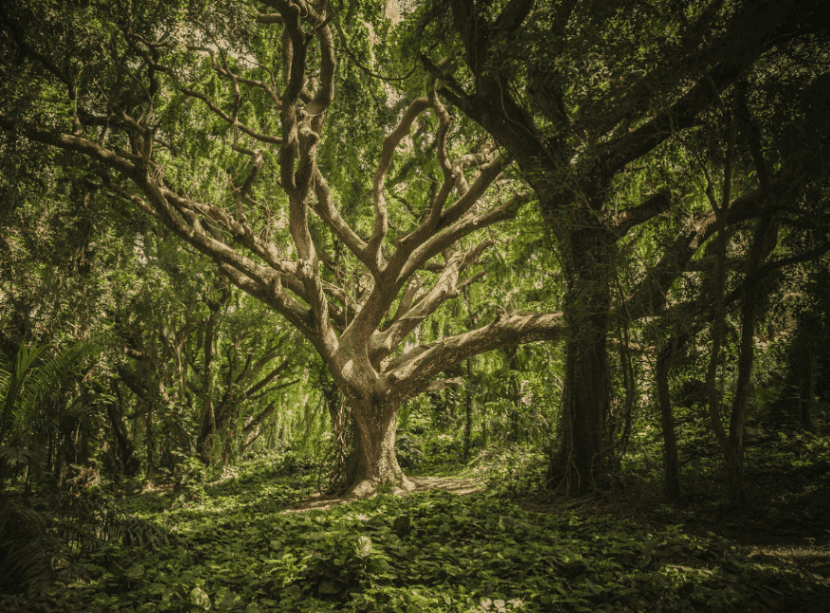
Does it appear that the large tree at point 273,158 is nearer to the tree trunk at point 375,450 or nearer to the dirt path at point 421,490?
the tree trunk at point 375,450

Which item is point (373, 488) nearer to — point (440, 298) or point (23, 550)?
point (440, 298)

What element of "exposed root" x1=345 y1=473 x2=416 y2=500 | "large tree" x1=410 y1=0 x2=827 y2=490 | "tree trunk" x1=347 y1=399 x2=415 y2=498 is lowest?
"exposed root" x1=345 y1=473 x2=416 y2=500

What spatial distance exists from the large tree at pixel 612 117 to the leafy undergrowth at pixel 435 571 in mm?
1793

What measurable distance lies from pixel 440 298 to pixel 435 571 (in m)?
5.60

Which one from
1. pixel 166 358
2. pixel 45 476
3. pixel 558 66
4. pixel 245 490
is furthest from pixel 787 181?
pixel 166 358

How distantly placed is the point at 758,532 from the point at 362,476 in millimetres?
5250

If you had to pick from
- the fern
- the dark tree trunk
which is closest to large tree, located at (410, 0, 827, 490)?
the dark tree trunk

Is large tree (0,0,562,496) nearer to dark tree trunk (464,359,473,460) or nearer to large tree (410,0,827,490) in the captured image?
large tree (410,0,827,490)

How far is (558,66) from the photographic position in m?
4.12

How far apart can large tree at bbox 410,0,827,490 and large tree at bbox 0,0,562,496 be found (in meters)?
0.98

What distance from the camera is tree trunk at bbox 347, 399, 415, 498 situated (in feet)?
24.6

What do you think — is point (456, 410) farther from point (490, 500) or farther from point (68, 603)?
point (68, 603)

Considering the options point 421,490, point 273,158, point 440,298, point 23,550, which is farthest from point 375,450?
point 273,158

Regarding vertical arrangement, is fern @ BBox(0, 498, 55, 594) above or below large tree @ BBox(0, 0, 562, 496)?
below
